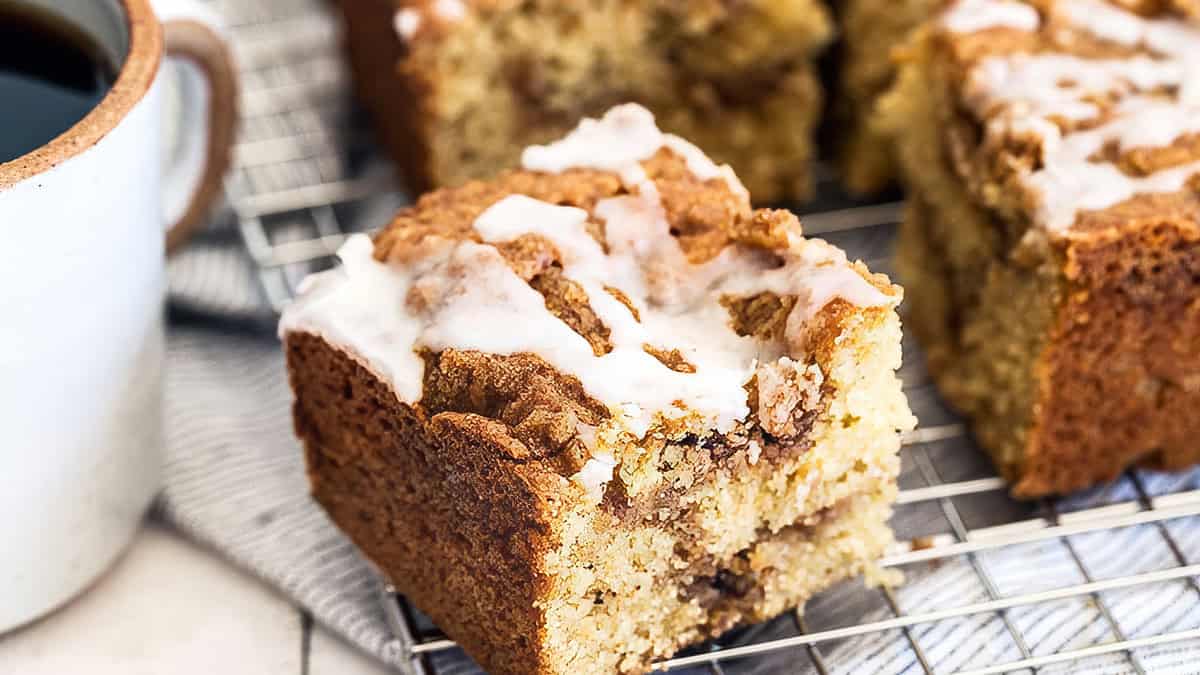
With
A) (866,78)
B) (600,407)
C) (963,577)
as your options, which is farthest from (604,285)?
(866,78)

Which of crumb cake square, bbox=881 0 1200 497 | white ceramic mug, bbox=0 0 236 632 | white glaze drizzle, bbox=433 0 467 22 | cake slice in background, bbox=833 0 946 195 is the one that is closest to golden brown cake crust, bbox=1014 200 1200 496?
crumb cake square, bbox=881 0 1200 497

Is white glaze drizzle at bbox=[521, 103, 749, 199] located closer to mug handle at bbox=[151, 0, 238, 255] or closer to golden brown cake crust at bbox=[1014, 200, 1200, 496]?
golden brown cake crust at bbox=[1014, 200, 1200, 496]

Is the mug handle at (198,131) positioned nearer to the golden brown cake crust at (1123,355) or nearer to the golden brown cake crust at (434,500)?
the golden brown cake crust at (434,500)

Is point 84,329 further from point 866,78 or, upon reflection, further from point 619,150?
point 866,78

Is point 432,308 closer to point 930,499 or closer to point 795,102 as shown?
point 930,499

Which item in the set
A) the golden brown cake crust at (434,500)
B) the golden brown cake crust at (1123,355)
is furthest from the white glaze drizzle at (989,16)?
the golden brown cake crust at (434,500)

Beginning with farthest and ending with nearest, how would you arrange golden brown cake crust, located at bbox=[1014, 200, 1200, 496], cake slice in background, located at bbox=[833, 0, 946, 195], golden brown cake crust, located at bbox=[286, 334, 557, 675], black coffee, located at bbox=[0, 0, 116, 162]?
cake slice in background, located at bbox=[833, 0, 946, 195]
golden brown cake crust, located at bbox=[1014, 200, 1200, 496]
black coffee, located at bbox=[0, 0, 116, 162]
golden brown cake crust, located at bbox=[286, 334, 557, 675]
